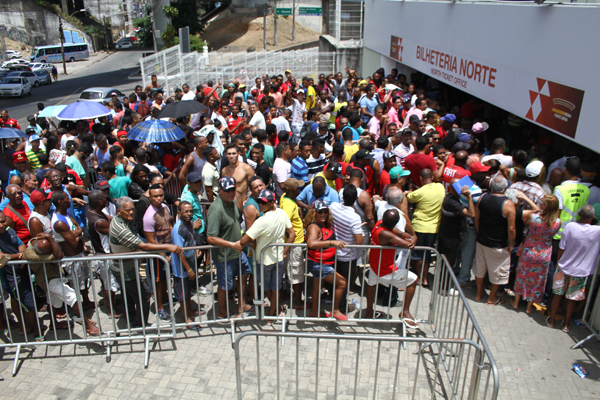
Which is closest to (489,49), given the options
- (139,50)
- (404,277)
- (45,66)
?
(404,277)

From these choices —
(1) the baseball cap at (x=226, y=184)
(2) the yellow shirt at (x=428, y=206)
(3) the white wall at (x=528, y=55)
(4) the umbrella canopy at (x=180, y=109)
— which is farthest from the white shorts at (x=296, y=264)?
(4) the umbrella canopy at (x=180, y=109)

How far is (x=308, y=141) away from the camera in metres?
7.28

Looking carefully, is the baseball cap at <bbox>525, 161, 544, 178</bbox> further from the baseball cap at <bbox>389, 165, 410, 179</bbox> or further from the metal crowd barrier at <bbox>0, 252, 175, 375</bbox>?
the metal crowd barrier at <bbox>0, 252, 175, 375</bbox>

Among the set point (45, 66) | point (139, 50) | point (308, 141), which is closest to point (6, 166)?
point (308, 141)

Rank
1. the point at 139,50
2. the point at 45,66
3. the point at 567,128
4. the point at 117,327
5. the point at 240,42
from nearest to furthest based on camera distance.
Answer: the point at 117,327, the point at 567,128, the point at 45,66, the point at 240,42, the point at 139,50

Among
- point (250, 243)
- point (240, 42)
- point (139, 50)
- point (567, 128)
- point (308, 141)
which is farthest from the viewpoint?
point (139, 50)

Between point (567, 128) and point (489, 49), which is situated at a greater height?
point (489, 49)

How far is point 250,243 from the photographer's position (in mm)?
5285

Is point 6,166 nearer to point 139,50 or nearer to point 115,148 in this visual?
point 115,148

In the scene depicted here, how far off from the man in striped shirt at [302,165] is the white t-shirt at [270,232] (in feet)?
5.97

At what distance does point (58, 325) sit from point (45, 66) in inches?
1683

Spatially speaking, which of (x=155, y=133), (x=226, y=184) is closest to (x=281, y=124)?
(x=155, y=133)

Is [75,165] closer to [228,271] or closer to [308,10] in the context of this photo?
[228,271]

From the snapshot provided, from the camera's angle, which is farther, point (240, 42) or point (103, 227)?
point (240, 42)
